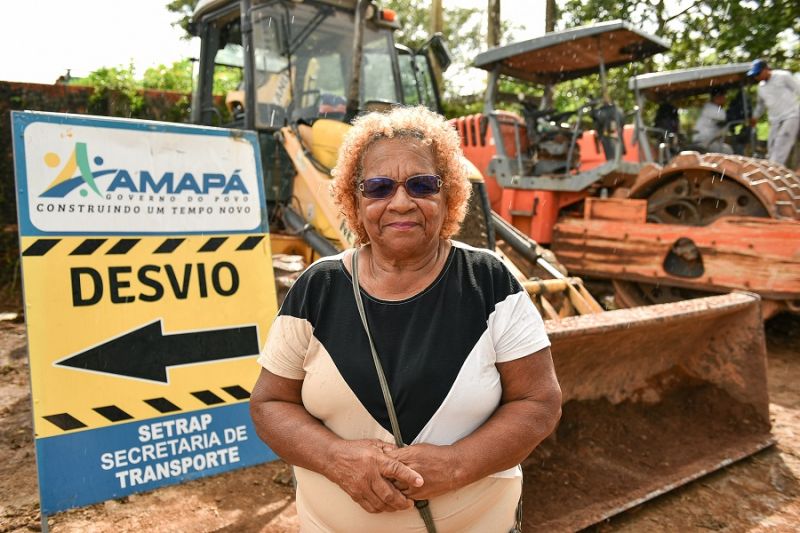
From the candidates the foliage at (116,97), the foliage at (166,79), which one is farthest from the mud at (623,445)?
the foliage at (166,79)

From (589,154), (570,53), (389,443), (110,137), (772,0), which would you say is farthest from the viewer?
(772,0)

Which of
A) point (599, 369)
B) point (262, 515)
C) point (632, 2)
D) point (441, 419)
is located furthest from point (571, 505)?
point (632, 2)

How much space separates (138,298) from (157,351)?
0.26 meters

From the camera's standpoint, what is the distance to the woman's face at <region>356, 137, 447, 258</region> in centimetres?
176

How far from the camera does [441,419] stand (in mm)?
1633

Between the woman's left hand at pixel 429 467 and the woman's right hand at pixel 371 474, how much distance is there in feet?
0.05

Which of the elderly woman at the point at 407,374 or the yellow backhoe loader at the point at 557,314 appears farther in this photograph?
the yellow backhoe loader at the point at 557,314

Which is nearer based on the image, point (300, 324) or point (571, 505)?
point (300, 324)

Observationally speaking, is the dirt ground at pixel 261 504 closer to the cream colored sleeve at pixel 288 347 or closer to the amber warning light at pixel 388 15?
the cream colored sleeve at pixel 288 347

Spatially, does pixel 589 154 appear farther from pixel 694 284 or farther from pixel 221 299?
pixel 221 299

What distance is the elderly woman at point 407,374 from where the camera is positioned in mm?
1607

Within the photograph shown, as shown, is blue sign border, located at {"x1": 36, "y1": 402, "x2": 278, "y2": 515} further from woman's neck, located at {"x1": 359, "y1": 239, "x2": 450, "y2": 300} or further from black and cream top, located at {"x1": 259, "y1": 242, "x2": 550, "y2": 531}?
woman's neck, located at {"x1": 359, "y1": 239, "x2": 450, "y2": 300}

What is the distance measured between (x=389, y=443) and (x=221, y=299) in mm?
1730

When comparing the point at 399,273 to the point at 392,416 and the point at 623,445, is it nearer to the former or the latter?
the point at 392,416
